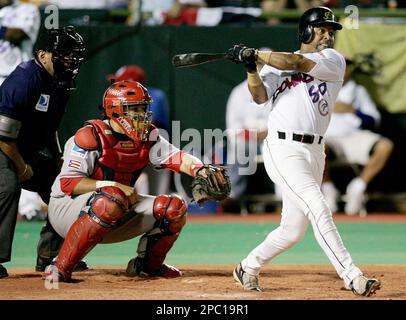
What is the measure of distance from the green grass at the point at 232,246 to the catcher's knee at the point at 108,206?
1.59 meters

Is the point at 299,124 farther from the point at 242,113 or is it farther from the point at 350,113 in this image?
the point at 350,113

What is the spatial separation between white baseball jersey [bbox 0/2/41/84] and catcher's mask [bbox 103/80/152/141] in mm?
4550

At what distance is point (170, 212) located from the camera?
663 centimetres

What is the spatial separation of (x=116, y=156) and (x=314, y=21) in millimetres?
1633

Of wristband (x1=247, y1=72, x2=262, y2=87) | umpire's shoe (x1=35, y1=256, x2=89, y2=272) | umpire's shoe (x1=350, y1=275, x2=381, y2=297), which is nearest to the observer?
umpire's shoe (x1=350, y1=275, x2=381, y2=297)

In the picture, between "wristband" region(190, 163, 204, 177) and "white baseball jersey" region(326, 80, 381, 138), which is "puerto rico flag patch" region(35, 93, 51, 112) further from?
"white baseball jersey" region(326, 80, 381, 138)

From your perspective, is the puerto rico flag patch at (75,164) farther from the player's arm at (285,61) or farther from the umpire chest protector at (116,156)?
the player's arm at (285,61)

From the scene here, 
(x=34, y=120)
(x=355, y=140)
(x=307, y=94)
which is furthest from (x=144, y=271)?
(x=355, y=140)

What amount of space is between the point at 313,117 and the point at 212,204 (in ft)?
18.9

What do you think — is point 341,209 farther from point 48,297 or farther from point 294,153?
point 48,297

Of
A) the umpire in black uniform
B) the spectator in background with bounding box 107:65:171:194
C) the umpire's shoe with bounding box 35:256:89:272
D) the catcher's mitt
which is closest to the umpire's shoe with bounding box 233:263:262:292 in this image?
the catcher's mitt

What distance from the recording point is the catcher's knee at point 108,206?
6258 mm

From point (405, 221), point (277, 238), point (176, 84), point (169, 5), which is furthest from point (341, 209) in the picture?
point (277, 238)

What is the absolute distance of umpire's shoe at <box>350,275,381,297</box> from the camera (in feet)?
19.0
